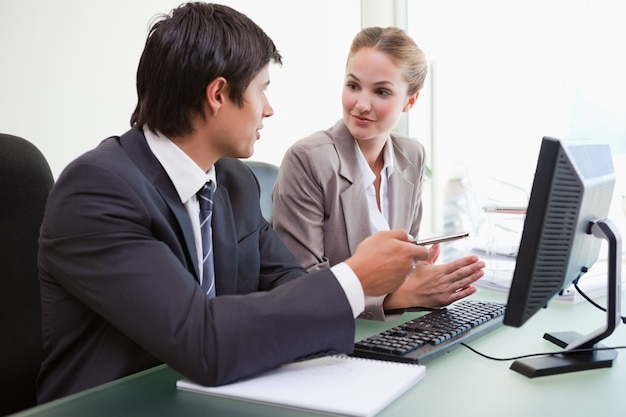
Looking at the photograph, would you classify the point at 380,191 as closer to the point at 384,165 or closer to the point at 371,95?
the point at 384,165

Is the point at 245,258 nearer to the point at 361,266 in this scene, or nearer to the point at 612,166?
the point at 361,266

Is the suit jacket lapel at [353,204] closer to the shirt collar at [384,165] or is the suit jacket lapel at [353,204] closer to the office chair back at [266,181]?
the shirt collar at [384,165]

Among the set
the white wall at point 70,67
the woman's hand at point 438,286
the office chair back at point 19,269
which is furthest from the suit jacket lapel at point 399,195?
the white wall at point 70,67

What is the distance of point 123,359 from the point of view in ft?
3.45

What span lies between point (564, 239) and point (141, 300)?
23.9 inches

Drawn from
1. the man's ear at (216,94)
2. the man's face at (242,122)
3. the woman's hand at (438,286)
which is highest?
the man's ear at (216,94)

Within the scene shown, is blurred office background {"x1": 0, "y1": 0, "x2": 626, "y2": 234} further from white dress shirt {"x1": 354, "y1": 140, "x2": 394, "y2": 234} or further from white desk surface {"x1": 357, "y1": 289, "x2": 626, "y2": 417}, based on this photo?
white desk surface {"x1": 357, "y1": 289, "x2": 626, "y2": 417}

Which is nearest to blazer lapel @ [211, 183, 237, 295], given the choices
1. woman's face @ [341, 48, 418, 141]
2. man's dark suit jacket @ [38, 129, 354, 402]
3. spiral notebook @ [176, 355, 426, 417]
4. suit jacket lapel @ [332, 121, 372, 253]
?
man's dark suit jacket @ [38, 129, 354, 402]

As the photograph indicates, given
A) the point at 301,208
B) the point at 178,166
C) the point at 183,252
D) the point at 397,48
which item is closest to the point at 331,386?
the point at 183,252

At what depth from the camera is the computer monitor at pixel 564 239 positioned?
0.88m

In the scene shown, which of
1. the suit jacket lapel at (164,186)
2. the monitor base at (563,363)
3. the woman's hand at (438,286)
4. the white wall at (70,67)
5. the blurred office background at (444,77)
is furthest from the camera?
the blurred office background at (444,77)

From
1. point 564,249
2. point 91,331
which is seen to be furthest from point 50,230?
point 564,249

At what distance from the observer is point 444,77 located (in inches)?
150

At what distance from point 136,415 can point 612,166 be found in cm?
84
